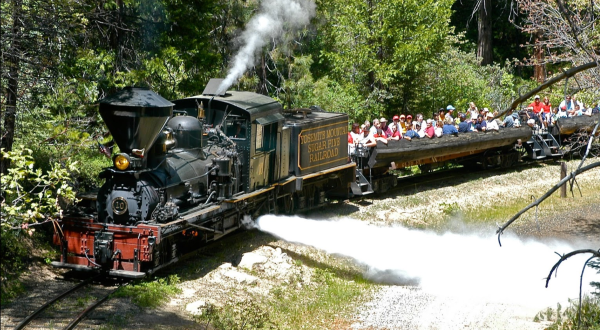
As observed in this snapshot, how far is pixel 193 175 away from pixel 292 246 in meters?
3.33

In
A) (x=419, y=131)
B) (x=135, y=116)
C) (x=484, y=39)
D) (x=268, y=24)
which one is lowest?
(x=135, y=116)

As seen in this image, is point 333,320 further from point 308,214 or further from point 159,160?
point 308,214

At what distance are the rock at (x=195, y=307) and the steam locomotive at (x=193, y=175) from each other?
1.03 m

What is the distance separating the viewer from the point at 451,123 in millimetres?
22234

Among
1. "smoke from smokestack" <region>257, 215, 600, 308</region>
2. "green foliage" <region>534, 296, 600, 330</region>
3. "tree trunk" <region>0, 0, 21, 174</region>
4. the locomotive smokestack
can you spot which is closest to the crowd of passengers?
"smoke from smokestack" <region>257, 215, 600, 308</region>

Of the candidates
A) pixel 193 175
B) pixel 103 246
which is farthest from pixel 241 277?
pixel 103 246

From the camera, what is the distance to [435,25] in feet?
77.2

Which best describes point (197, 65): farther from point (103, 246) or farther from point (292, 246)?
point (103, 246)

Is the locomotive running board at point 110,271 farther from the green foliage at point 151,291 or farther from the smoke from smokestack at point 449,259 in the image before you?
the smoke from smokestack at point 449,259

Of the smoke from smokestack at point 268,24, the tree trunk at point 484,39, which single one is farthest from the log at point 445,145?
the tree trunk at point 484,39

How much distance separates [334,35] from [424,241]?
1076cm

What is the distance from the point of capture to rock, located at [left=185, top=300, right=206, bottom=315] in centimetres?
1129

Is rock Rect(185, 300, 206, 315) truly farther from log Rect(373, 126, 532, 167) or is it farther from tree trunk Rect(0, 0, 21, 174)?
log Rect(373, 126, 532, 167)

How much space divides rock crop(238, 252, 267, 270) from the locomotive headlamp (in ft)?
10.6
